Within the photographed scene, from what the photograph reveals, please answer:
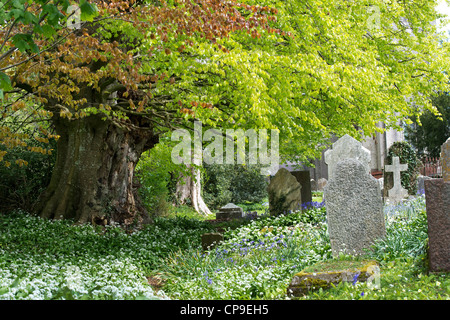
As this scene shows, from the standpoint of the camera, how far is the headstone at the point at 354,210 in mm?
7277

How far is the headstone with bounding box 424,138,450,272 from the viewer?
570 centimetres

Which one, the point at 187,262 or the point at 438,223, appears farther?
the point at 187,262

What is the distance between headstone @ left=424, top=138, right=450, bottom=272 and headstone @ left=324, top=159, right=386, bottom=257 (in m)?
1.49

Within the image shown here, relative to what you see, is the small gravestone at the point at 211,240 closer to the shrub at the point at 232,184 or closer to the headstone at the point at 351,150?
the headstone at the point at 351,150

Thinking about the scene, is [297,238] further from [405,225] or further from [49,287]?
[49,287]

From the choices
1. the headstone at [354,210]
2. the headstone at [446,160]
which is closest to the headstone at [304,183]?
the headstone at [354,210]

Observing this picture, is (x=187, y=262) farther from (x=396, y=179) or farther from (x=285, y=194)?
(x=396, y=179)

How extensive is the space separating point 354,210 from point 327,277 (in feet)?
6.95

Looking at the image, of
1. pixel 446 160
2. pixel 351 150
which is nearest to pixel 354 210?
pixel 446 160

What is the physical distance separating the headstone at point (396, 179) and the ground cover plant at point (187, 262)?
4.76m

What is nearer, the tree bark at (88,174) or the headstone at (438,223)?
the headstone at (438,223)

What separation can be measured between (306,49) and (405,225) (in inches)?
197

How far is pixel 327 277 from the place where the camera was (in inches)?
216
